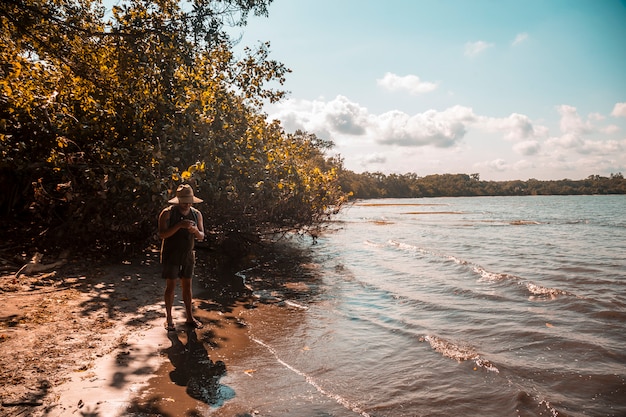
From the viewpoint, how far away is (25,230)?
11.5 metres

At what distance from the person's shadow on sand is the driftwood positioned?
4.62 meters

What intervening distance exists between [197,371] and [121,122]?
7.85 meters

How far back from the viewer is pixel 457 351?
6.43 metres

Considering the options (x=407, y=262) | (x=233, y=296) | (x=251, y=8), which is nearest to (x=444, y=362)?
(x=233, y=296)

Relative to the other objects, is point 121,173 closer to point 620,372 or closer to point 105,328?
point 105,328

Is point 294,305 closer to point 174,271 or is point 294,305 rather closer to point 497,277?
point 174,271

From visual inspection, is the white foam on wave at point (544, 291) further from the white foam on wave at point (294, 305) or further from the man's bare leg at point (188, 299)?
the man's bare leg at point (188, 299)

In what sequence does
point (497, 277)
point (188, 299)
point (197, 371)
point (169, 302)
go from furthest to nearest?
point (497, 277) < point (188, 299) < point (169, 302) < point (197, 371)

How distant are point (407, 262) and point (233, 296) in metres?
8.58

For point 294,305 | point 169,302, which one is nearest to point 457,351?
point 294,305

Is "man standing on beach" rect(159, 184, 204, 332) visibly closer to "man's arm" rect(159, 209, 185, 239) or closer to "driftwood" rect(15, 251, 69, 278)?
"man's arm" rect(159, 209, 185, 239)

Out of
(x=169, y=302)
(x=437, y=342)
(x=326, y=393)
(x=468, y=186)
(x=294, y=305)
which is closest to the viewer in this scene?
(x=326, y=393)

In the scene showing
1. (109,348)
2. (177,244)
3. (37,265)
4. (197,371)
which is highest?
(177,244)

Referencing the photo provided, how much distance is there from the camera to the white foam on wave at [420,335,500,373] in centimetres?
591
